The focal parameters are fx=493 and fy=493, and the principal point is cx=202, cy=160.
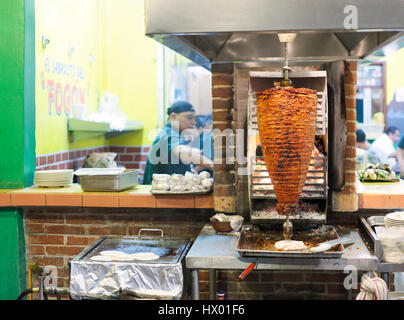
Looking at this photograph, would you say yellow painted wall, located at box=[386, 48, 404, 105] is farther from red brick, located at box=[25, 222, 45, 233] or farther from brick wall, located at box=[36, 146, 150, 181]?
red brick, located at box=[25, 222, 45, 233]

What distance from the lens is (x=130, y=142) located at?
6.23 m

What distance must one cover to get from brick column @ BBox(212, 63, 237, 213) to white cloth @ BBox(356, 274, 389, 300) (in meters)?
1.14

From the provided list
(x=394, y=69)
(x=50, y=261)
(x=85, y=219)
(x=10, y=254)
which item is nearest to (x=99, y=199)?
(x=85, y=219)

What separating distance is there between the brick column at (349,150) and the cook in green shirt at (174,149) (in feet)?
4.74

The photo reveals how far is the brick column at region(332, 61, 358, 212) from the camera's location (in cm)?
319

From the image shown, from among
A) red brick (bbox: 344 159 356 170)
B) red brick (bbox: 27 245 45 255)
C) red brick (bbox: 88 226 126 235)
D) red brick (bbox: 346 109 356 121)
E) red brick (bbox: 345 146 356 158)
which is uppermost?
red brick (bbox: 346 109 356 121)

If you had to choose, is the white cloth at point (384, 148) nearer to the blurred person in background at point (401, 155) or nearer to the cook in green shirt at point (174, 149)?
the blurred person in background at point (401, 155)

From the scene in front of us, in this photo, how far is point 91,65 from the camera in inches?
222

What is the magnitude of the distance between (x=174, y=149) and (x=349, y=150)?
6.34 ft

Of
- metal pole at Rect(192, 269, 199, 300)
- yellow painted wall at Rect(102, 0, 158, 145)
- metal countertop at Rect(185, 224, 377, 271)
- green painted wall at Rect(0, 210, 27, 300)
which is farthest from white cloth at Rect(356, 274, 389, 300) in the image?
yellow painted wall at Rect(102, 0, 158, 145)

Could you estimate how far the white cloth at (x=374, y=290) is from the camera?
2.30 meters

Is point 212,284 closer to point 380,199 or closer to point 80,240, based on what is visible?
point 80,240
